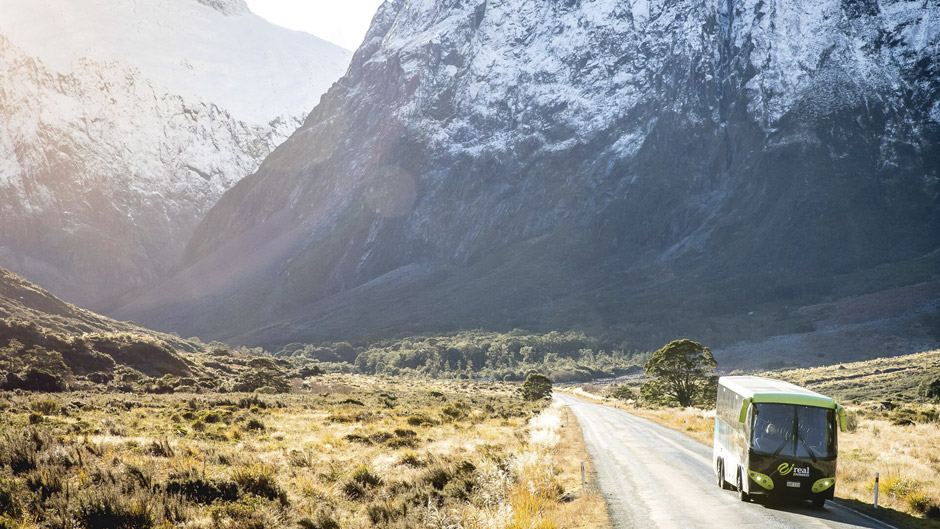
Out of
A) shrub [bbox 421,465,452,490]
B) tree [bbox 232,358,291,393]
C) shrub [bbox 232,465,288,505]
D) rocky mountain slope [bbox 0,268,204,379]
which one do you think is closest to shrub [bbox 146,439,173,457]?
shrub [bbox 232,465,288,505]

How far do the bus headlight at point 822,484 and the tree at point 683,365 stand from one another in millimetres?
46077

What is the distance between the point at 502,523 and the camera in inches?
540

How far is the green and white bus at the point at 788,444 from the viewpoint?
16.5m

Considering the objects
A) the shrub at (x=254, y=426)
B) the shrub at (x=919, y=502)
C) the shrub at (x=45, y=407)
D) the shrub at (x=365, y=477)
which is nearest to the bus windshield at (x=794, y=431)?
the shrub at (x=919, y=502)

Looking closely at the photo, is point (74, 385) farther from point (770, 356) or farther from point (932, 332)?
point (932, 332)

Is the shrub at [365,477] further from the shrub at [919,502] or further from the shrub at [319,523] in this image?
the shrub at [919,502]

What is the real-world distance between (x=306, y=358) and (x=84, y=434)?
169753 millimetres

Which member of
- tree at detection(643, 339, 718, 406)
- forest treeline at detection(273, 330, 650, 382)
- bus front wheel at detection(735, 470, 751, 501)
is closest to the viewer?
bus front wheel at detection(735, 470, 751, 501)

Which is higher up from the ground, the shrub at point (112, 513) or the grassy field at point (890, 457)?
the grassy field at point (890, 457)

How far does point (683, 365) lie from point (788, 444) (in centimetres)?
4801

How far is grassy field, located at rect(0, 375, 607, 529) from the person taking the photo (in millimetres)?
12617

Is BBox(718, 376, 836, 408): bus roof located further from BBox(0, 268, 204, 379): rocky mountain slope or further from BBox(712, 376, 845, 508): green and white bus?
BBox(0, 268, 204, 379): rocky mountain slope

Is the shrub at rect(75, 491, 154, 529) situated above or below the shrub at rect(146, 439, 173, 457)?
above

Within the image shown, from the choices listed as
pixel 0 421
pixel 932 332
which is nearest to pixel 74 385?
pixel 0 421
